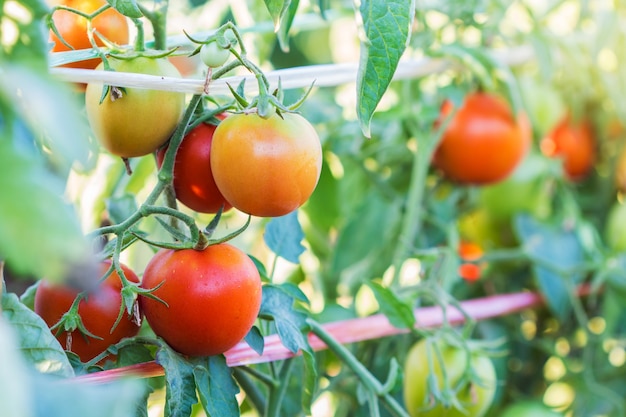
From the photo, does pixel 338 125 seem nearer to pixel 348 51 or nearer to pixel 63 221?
pixel 348 51

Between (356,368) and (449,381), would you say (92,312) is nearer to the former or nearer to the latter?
(356,368)

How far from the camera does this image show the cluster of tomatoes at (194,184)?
16.4 inches

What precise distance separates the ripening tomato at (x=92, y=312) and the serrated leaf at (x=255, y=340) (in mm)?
70

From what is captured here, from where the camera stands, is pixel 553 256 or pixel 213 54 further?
pixel 553 256

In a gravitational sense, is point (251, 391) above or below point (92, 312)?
below

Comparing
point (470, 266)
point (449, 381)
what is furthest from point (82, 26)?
point (470, 266)

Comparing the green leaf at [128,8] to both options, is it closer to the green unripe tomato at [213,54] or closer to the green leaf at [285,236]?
the green unripe tomato at [213,54]

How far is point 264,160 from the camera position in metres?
0.41

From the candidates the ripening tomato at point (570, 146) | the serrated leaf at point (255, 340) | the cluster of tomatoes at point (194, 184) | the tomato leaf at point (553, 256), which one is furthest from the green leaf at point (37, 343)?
the ripening tomato at point (570, 146)

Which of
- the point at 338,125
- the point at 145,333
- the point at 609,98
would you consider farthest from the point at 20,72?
the point at 609,98

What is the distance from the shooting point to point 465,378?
676mm

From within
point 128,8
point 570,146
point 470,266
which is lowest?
point 470,266

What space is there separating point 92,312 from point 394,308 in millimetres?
271

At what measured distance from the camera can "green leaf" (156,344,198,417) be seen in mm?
429
